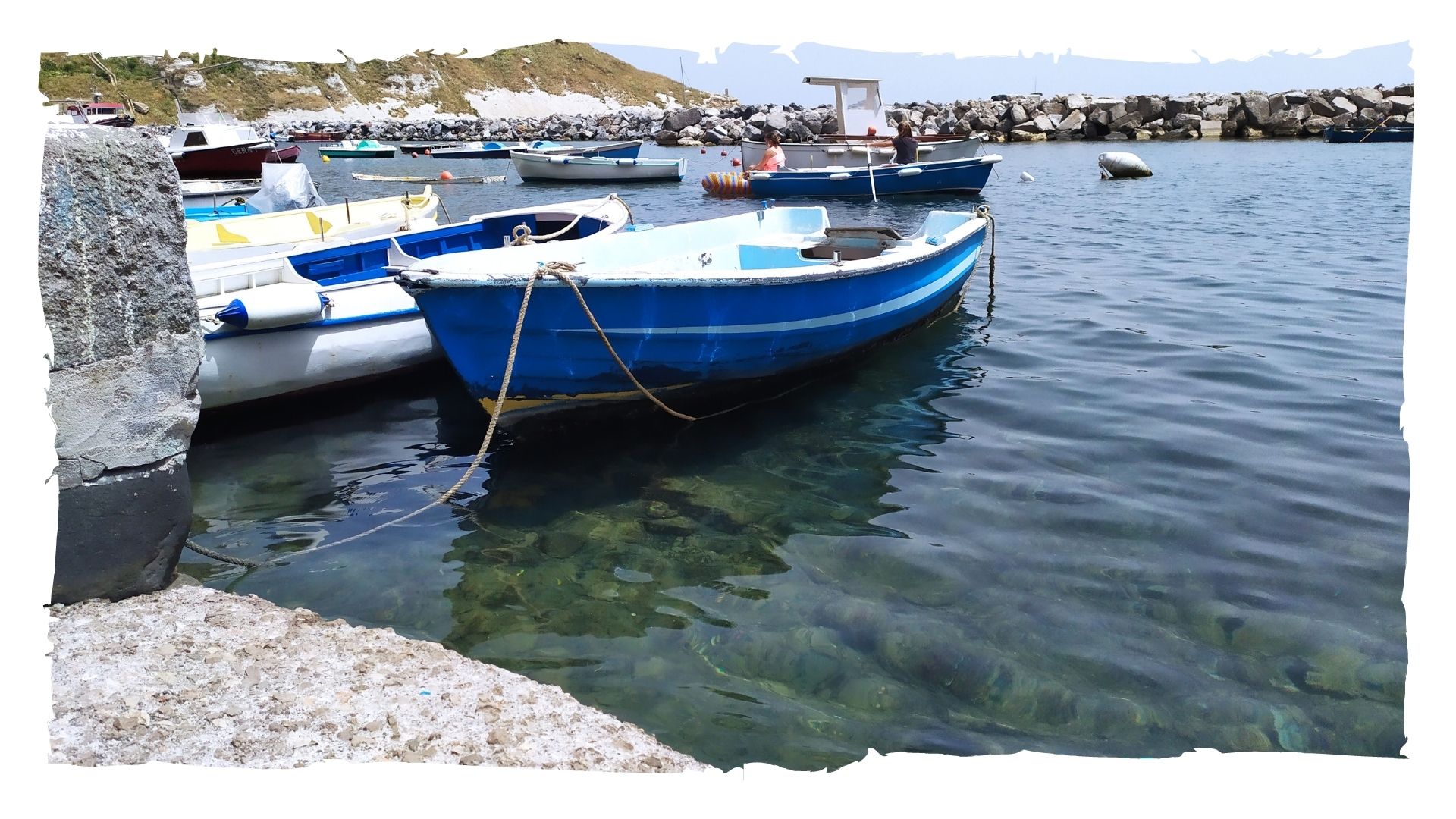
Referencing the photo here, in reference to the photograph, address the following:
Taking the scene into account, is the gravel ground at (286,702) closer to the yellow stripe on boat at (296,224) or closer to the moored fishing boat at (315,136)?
the yellow stripe on boat at (296,224)

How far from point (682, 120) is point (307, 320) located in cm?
5426

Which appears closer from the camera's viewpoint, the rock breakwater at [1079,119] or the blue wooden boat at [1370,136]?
the blue wooden boat at [1370,136]

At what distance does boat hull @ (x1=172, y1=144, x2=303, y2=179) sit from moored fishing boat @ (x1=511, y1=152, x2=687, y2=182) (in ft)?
26.1

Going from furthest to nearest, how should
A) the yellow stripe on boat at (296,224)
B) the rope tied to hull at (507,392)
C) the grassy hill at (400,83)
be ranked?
the grassy hill at (400,83) → the yellow stripe on boat at (296,224) → the rope tied to hull at (507,392)

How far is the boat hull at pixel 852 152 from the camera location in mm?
26031

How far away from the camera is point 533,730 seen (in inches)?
133

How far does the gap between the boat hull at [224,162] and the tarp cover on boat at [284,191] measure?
14397 mm

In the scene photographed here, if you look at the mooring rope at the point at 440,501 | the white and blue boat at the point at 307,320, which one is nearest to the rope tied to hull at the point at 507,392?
the mooring rope at the point at 440,501

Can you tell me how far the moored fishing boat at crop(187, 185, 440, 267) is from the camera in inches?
386

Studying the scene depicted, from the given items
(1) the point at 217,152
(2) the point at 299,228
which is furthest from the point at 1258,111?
(2) the point at 299,228

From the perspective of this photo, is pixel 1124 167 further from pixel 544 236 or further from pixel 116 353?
pixel 116 353

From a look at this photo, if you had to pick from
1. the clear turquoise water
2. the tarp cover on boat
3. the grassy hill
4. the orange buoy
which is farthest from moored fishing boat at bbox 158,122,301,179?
the clear turquoise water

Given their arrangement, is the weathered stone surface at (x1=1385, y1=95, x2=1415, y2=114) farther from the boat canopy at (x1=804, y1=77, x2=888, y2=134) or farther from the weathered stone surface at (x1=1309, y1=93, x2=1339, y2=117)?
the boat canopy at (x1=804, y1=77, x2=888, y2=134)

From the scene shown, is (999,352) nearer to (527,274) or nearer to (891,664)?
(527,274)
